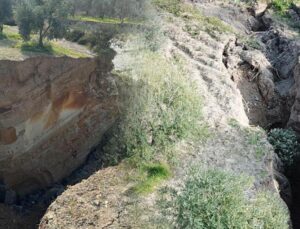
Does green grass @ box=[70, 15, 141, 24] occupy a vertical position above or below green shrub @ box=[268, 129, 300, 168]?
above

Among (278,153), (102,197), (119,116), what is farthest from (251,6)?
(102,197)

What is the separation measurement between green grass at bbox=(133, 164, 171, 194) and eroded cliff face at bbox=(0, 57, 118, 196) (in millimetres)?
1613

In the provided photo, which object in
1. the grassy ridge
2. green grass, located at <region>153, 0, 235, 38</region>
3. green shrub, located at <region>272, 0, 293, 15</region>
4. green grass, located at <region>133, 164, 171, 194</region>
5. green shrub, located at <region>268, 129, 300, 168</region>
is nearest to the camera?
green grass, located at <region>133, 164, 171, 194</region>

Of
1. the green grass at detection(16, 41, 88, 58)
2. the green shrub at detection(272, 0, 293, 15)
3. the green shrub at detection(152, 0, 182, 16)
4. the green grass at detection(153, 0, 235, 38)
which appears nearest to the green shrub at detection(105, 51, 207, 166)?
the green grass at detection(16, 41, 88, 58)

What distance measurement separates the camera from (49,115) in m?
8.55

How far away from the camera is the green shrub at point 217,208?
6367 millimetres

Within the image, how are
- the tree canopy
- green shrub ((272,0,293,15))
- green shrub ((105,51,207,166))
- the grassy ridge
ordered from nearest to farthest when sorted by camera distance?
the tree canopy < green shrub ((105,51,207,166)) < the grassy ridge < green shrub ((272,0,293,15))

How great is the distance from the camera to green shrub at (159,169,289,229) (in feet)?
20.9

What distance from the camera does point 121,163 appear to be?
8445mm

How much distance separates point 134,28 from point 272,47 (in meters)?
4.73

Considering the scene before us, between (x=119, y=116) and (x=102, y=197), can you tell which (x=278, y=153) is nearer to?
(x=119, y=116)

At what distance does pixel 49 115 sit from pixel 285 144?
4940 millimetres

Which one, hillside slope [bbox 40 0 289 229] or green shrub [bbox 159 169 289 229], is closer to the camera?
green shrub [bbox 159 169 289 229]

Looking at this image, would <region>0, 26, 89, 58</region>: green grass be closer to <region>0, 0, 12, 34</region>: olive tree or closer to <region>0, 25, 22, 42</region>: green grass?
→ <region>0, 25, 22, 42</region>: green grass
